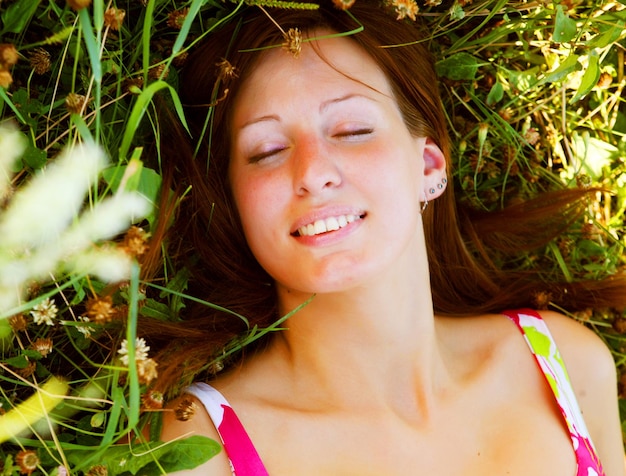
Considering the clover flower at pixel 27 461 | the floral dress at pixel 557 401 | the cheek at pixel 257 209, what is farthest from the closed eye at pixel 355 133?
the clover flower at pixel 27 461

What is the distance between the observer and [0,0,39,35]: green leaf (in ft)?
6.75

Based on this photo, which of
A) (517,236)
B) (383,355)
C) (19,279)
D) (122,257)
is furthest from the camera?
(517,236)

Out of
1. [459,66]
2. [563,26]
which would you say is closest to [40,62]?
[459,66]

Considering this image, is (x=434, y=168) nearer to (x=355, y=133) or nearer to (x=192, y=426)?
(x=355, y=133)

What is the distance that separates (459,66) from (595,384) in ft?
3.76

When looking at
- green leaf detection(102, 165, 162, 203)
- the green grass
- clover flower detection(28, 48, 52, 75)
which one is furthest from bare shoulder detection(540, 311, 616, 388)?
clover flower detection(28, 48, 52, 75)

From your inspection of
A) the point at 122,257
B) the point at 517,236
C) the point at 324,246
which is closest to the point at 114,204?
the point at 122,257

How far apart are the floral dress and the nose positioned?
0.67m

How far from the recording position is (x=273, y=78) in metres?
2.26

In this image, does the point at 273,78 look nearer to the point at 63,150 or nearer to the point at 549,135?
the point at 63,150

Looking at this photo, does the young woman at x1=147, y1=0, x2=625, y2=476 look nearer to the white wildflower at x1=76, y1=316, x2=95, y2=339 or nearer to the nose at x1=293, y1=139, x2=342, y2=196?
the nose at x1=293, y1=139, x2=342, y2=196

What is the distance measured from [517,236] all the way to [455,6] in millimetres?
982

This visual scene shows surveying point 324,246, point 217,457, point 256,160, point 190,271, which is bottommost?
point 217,457

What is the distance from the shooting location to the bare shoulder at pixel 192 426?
222cm
